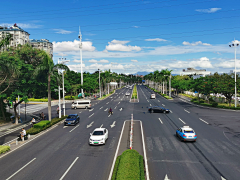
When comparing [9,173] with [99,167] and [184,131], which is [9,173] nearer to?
[99,167]

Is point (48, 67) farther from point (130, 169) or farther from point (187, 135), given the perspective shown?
point (130, 169)

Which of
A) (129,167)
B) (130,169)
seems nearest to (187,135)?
(129,167)

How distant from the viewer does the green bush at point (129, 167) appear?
42.7ft

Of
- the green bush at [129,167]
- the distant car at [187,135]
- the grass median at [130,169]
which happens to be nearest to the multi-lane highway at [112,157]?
the distant car at [187,135]

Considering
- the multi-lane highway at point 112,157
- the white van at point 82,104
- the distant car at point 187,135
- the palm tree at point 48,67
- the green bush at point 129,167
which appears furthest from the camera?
the white van at point 82,104

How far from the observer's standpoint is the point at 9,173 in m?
15.7

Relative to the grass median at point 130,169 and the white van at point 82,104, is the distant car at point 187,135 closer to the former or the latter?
the grass median at point 130,169

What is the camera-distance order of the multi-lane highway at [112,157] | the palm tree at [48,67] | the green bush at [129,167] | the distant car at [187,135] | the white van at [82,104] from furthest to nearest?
the white van at [82,104] → the palm tree at [48,67] → the distant car at [187,135] → the multi-lane highway at [112,157] → the green bush at [129,167]

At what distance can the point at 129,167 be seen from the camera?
565 inches

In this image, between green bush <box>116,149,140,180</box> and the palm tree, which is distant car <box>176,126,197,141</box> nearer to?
green bush <box>116,149,140,180</box>

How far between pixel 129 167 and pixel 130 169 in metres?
0.30

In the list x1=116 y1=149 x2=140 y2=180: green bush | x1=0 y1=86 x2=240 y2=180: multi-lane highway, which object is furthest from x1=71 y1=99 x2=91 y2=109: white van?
x1=116 y1=149 x2=140 y2=180: green bush

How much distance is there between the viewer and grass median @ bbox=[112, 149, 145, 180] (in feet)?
43.0

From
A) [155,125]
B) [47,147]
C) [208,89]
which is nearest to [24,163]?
[47,147]
